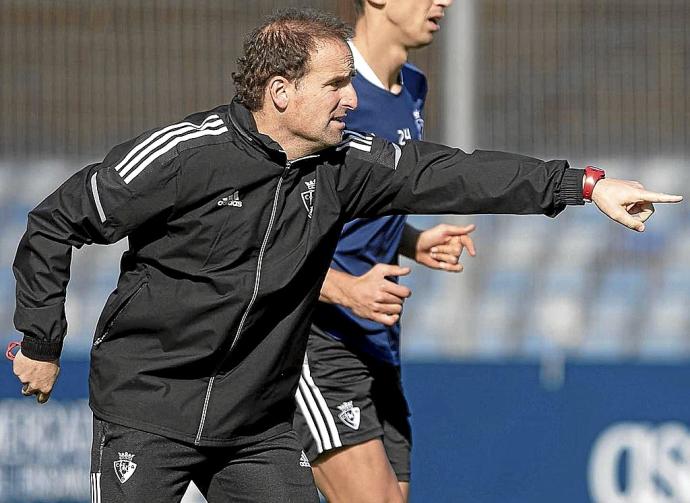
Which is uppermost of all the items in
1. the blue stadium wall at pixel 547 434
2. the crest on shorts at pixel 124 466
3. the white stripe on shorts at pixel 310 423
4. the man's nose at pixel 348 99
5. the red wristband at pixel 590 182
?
the man's nose at pixel 348 99

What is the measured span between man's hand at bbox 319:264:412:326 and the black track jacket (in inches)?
16.3

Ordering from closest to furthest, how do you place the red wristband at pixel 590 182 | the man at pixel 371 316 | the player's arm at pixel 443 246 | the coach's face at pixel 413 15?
the red wristband at pixel 590 182, the man at pixel 371 316, the player's arm at pixel 443 246, the coach's face at pixel 413 15

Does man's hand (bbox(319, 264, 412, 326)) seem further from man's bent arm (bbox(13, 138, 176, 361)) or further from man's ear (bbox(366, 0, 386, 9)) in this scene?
man's ear (bbox(366, 0, 386, 9))

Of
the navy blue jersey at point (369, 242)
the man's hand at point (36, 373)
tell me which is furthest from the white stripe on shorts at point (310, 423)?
the man's hand at point (36, 373)

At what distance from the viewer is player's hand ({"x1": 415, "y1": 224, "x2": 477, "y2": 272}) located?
14.7 ft

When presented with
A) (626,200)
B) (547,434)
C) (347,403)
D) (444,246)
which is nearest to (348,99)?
(626,200)

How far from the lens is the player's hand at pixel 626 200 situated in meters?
3.45

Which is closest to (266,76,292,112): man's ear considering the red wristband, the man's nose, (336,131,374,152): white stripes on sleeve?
the man's nose

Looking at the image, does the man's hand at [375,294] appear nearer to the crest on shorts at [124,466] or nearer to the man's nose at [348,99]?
the man's nose at [348,99]

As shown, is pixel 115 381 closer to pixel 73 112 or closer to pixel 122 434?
pixel 122 434

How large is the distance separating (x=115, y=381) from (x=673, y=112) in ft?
15.0

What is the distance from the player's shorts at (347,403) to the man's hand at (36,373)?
1138 millimetres

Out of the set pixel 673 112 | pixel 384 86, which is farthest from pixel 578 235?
pixel 384 86

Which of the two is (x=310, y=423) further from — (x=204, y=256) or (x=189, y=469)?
(x=204, y=256)
